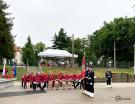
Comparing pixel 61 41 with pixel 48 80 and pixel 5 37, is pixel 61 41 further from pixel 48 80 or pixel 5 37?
pixel 48 80

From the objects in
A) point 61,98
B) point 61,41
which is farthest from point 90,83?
point 61,41

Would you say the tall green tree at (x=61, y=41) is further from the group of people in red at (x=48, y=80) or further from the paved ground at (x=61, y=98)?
the paved ground at (x=61, y=98)

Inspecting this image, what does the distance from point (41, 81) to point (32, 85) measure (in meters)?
1.35

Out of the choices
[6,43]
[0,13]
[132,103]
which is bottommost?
[132,103]

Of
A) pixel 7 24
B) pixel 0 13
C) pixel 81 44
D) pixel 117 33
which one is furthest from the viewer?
pixel 81 44

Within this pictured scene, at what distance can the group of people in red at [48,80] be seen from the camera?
33.5m

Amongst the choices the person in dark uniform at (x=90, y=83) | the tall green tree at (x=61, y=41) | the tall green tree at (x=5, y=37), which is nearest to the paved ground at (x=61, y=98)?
the person in dark uniform at (x=90, y=83)

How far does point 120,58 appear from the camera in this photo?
4496 inches

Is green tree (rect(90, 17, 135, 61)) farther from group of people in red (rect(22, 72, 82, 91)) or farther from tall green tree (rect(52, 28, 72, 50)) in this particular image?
group of people in red (rect(22, 72, 82, 91))

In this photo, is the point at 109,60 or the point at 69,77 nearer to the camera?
the point at 69,77

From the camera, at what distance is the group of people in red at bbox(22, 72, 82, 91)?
110 feet

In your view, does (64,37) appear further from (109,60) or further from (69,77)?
(69,77)

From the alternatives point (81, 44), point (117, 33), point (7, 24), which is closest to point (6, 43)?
point (7, 24)

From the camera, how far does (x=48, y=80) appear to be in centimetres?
3428
